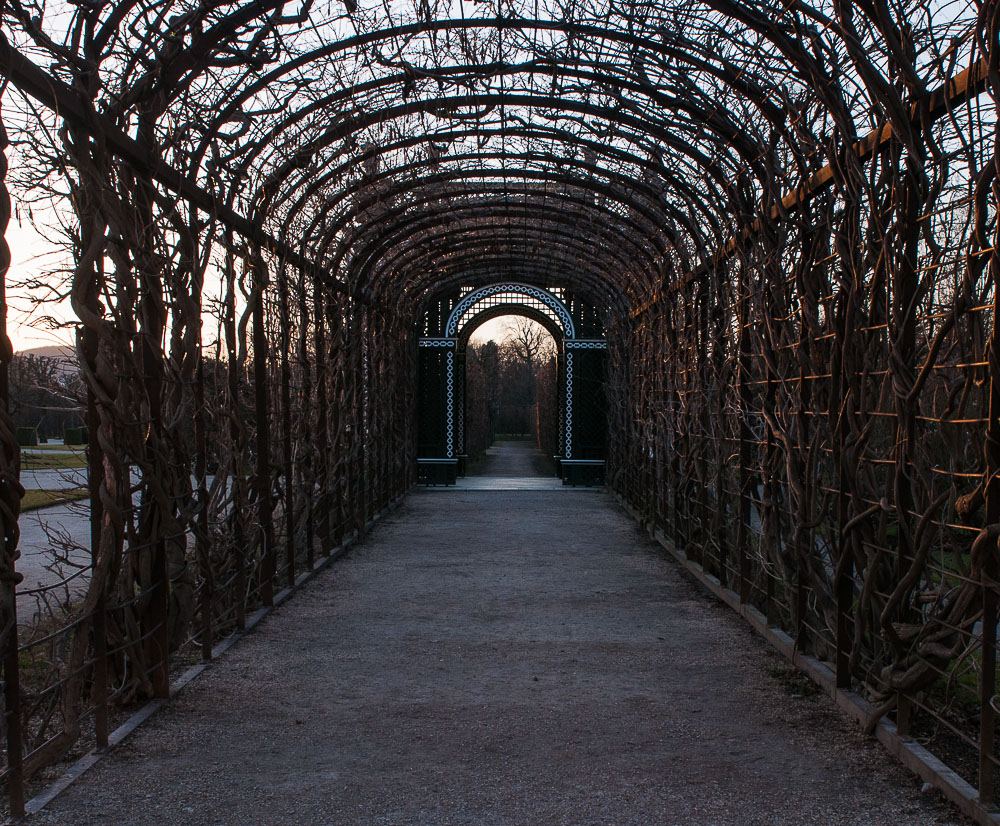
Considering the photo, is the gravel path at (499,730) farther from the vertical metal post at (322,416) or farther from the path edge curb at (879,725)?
the vertical metal post at (322,416)

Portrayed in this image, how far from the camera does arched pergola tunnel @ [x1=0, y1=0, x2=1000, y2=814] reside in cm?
310

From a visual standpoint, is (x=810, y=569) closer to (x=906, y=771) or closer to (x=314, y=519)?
(x=906, y=771)

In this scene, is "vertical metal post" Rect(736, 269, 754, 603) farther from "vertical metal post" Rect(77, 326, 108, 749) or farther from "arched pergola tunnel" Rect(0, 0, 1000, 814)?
"vertical metal post" Rect(77, 326, 108, 749)

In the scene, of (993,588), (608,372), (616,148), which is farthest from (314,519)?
(608,372)

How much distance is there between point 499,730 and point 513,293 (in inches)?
482

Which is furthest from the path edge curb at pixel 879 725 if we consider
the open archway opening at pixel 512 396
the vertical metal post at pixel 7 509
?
the open archway opening at pixel 512 396

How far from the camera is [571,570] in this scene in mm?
7359

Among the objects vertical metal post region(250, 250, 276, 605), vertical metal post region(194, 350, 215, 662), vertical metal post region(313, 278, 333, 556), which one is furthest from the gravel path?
vertical metal post region(313, 278, 333, 556)

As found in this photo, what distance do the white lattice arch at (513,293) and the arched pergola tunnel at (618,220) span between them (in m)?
6.87

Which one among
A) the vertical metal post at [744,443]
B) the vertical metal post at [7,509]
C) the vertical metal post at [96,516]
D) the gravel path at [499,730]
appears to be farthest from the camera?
the vertical metal post at [744,443]

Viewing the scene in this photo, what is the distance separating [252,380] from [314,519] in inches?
82.9

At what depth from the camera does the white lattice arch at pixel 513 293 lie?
15.0 m

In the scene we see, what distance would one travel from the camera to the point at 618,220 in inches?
321

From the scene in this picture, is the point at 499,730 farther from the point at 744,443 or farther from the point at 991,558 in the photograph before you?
the point at 744,443
